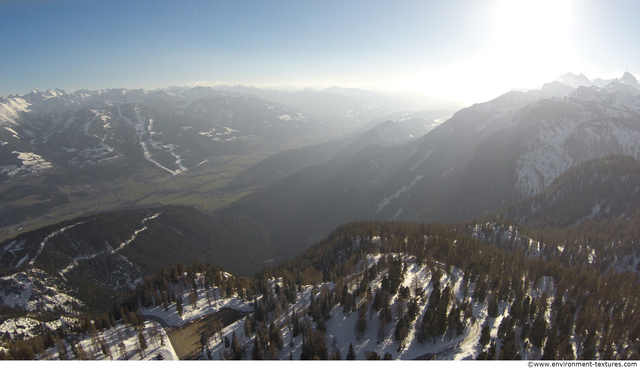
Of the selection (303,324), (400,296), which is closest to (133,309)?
(303,324)

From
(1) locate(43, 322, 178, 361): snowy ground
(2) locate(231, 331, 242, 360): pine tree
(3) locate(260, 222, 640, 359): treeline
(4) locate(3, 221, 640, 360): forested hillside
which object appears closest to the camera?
(3) locate(260, 222, 640, 359): treeline

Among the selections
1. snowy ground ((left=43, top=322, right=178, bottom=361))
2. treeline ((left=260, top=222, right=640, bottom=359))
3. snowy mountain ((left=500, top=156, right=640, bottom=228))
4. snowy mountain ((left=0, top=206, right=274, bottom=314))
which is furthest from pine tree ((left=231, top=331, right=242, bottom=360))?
snowy mountain ((left=500, top=156, right=640, bottom=228))

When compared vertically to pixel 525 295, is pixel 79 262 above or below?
below

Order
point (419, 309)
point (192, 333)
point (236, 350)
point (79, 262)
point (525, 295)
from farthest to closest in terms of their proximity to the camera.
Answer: point (79, 262), point (525, 295), point (192, 333), point (419, 309), point (236, 350)

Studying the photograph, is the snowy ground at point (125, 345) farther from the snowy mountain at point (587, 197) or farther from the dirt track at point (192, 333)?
the snowy mountain at point (587, 197)

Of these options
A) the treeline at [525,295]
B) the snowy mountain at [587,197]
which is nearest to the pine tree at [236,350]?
the treeline at [525,295]

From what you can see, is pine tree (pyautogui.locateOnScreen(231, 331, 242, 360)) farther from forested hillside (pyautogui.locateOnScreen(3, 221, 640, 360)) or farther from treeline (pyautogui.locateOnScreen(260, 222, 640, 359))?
treeline (pyautogui.locateOnScreen(260, 222, 640, 359))

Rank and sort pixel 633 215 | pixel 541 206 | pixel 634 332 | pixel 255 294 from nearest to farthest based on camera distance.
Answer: pixel 634 332
pixel 255 294
pixel 633 215
pixel 541 206

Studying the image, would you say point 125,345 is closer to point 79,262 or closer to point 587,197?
point 79,262

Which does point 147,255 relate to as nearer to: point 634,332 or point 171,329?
point 171,329

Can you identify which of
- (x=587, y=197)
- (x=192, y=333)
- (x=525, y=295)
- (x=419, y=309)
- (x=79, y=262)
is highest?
(x=587, y=197)

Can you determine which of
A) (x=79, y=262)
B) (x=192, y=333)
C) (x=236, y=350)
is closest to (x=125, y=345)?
(x=192, y=333)
